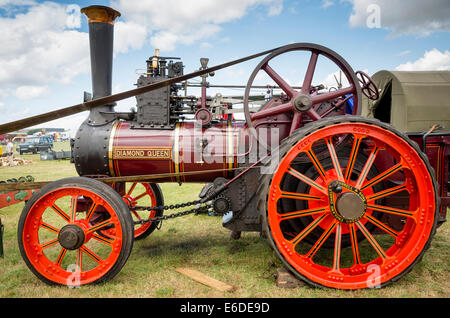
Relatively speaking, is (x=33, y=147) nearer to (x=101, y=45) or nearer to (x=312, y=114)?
(x=101, y=45)

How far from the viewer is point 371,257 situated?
3402 mm

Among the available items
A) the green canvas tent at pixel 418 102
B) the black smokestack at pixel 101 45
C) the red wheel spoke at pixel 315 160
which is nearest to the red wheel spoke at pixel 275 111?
the red wheel spoke at pixel 315 160

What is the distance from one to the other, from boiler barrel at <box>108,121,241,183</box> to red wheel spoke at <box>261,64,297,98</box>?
2.28ft

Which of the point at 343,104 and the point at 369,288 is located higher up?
the point at 343,104

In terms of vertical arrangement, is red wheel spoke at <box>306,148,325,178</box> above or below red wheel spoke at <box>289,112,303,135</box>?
below

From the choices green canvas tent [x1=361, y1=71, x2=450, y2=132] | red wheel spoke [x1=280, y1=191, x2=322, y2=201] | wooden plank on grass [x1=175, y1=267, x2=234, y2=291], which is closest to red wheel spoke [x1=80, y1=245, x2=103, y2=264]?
wooden plank on grass [x1=175, y1=267, x2=234, y2=291]

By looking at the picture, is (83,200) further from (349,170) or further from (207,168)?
(349,170)

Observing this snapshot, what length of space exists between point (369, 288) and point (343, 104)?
190cm

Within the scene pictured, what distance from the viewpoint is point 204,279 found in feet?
9.53

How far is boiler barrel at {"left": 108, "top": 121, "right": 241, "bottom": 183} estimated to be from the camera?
326cm

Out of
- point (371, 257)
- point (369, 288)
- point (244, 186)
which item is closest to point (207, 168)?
point (244, 186)

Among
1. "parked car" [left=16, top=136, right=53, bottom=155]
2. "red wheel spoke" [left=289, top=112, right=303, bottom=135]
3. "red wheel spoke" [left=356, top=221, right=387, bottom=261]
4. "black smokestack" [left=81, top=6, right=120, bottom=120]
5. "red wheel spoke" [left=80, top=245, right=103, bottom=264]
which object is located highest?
"black smokestack" [left=81, top=6, right=120, bottom=120]

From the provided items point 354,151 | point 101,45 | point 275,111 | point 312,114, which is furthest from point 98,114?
point 354,151

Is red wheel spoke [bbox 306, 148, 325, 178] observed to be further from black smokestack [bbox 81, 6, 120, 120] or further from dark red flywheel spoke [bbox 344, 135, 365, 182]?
black smokestack [bbox 81, 6, 120, 120]
